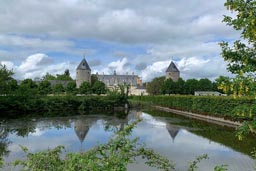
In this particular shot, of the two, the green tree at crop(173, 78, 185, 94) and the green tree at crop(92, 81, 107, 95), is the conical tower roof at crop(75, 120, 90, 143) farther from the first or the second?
the green tree at crop(92, 81, 107, 95)

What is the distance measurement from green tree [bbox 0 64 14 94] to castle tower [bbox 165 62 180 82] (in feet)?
182

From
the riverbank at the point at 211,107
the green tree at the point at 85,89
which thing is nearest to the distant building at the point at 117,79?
the green tree at the point at 85,89

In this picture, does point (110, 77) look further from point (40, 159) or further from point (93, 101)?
point (40, 159)

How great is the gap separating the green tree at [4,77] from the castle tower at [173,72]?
5538 centimetres

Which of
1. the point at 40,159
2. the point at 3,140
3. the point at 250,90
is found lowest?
the point at 3,140

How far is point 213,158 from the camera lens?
956cm

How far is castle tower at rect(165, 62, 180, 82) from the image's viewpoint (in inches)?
3191

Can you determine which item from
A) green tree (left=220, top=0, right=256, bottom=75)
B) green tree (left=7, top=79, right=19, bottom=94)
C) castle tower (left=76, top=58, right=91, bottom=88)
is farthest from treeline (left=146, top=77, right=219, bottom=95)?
green tree (left=220, top=0, right=256, bottom=75)

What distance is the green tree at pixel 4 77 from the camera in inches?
1152

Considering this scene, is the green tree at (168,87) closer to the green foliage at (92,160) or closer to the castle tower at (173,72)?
the castle tower at (173,72)

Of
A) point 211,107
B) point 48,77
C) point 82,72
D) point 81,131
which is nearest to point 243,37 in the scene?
point 81,131

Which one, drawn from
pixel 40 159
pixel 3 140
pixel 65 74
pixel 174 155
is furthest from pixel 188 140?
pixel 65 74

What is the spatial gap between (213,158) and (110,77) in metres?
106

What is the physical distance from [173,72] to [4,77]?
57505 millimetres
